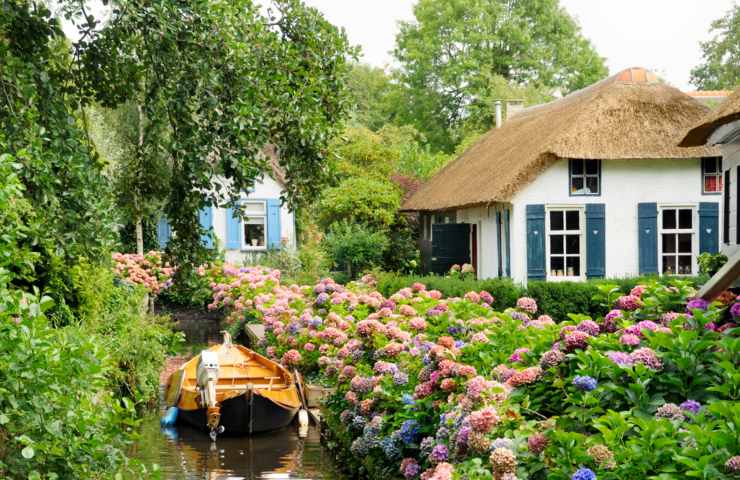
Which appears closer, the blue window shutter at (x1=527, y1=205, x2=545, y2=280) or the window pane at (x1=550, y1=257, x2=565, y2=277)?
the blue window shutter at (x1=527, y1=205, x2=545, y2=280)

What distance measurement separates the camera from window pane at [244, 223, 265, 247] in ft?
105


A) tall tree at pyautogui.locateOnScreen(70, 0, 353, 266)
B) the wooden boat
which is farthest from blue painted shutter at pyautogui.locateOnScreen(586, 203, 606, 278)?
tall tree at pyautogui.locateOnScreen(70, 0, 353, 266)

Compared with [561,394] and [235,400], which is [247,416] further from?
[561,394]

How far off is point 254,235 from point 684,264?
47.9ft

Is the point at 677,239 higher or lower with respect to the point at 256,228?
lower

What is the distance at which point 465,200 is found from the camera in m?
24.3

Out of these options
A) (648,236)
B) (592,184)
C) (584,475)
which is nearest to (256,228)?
(592,184)

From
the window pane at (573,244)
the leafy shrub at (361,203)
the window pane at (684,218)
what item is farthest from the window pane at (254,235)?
the window pane at (684,218)

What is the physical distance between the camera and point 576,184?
2219 centimetres

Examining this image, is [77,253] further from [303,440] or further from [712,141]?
[712,141]

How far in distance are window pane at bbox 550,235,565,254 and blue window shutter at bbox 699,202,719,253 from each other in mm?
3053

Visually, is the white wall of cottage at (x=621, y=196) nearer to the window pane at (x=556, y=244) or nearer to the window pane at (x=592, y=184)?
the window pane at (x=592, y=184)

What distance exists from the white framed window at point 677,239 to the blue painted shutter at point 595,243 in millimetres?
A: 1358

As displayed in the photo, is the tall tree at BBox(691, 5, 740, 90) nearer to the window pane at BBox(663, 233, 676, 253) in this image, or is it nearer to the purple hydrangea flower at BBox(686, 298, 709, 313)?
the window pane at BBox(663, 233, 676, 253)
